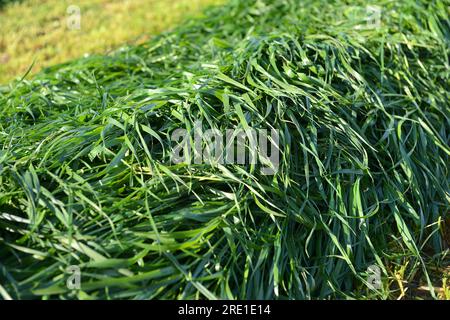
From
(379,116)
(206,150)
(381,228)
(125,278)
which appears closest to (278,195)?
(206,150)

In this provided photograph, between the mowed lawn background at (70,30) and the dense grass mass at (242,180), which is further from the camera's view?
the mowed lawn background at (70,30)

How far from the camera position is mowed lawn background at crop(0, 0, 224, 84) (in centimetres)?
433

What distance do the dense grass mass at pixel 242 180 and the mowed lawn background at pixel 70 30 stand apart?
1254 mm

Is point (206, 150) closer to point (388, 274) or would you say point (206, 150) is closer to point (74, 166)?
point (74, 166)

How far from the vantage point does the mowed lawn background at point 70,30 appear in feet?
14.2

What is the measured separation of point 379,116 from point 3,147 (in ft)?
5.78

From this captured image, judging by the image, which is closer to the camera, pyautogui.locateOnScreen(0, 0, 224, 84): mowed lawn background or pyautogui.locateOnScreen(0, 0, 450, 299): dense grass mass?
pyautogui.locateOnScreen(0, 0, 450, 299): dense grass mass

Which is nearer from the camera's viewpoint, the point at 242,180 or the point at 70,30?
the point at 242,180

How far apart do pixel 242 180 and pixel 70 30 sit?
3.32 m

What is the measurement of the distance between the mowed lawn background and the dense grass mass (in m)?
1.25

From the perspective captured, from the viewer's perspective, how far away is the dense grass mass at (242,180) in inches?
73.6

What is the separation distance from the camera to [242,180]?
6.95 feet

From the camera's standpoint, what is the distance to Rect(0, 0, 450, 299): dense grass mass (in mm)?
1869

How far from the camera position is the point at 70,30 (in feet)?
15.9
